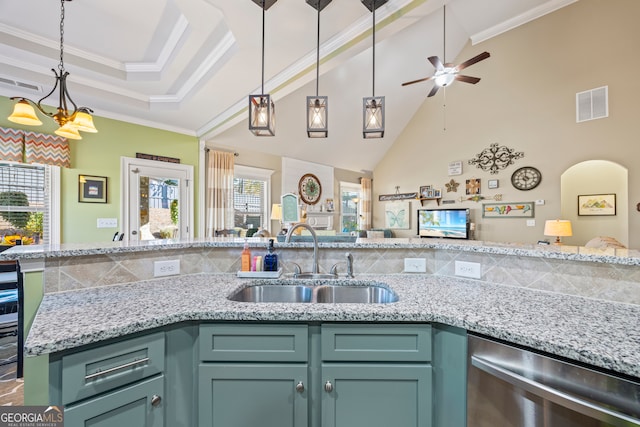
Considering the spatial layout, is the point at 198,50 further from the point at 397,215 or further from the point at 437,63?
the point at 397,215

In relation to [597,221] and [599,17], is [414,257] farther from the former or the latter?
[599,17]

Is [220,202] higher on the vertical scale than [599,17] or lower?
lower

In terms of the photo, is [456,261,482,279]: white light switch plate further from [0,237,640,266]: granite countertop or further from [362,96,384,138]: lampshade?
[362,96,384,138]: lampshade

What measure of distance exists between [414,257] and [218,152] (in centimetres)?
416

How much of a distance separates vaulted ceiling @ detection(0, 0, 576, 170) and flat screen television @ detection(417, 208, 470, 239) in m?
3.57

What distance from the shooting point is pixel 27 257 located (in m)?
1.18

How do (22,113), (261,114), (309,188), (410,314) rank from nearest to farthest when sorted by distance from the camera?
(410,314) < (261,114) < (22,113) < (309,188)

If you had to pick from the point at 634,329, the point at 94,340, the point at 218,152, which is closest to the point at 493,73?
the point at 218,152

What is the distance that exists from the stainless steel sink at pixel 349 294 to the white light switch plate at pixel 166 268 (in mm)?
841

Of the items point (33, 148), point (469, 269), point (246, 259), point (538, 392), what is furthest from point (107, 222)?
point (538, 392)

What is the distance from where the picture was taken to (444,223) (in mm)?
6504

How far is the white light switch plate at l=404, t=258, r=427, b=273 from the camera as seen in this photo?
1.69m

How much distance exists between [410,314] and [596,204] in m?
5.80

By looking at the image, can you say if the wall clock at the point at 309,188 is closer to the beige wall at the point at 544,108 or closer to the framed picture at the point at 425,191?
the framed picture at the point at 425,191
